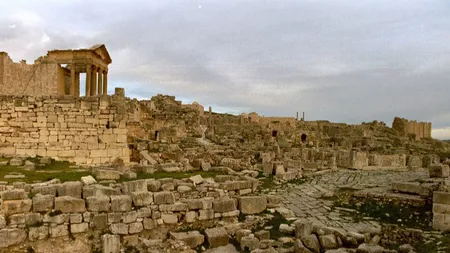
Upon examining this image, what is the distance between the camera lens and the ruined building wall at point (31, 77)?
59.9ft

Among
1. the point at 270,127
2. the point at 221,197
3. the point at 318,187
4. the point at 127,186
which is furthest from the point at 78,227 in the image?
the point at 270,127

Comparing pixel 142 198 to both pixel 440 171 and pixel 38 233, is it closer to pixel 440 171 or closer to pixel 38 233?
pixel 38 233

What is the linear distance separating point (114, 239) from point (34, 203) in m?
1.54

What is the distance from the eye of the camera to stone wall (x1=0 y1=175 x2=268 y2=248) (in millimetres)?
5977

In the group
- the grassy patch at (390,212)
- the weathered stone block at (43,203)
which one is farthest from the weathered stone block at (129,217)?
the grassy patch at (390,212)

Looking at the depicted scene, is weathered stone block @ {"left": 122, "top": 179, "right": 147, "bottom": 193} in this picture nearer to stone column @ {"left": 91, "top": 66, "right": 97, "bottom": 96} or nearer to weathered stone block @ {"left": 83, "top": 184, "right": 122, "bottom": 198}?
weathered stone block @ {"left": 83, "top": 184, "right": 122, "bottom": 198}

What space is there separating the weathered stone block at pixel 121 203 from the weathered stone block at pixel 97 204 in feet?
0.32

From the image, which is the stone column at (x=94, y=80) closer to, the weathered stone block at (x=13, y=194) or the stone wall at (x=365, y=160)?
the weathered stone block at (x=13, y=194)

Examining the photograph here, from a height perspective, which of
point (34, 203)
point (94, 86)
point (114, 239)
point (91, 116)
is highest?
point (94, 86)

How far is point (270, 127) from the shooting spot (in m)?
46.4

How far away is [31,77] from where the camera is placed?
18.6 metres

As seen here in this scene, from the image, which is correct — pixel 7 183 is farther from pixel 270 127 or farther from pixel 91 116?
pixel 270 127

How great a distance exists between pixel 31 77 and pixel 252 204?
15837 millimetres

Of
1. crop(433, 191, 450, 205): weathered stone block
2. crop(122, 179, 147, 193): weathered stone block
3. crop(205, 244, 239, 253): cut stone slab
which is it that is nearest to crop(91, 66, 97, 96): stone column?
crop(122, 179, 147, 193): weathered stone block
